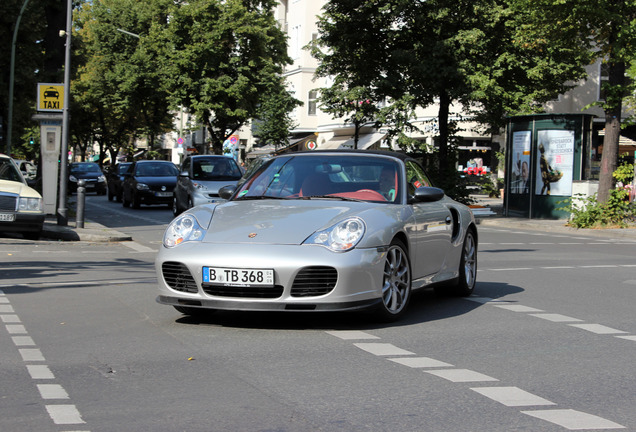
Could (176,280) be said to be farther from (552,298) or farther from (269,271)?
(552,298)

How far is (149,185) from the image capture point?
33.0 meters

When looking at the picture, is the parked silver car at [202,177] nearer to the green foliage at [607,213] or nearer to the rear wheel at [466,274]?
the green foliage at [607,213]

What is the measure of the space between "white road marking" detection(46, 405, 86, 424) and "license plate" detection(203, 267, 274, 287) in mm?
2502

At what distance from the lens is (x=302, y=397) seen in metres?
5.43

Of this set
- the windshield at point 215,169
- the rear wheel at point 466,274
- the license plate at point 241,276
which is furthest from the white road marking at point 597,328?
the windshield at point 215,169

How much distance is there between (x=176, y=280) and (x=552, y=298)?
4.49 m

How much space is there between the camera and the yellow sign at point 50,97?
21078 mm

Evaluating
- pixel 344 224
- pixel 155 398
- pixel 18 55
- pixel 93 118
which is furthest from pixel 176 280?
pixel 93 118

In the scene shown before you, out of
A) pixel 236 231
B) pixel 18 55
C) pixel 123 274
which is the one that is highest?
pixel 18 55

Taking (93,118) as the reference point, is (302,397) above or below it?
→ below

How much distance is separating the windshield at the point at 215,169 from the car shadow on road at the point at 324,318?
16791mm

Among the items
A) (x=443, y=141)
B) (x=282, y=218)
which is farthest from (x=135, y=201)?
(x=282, y=218)

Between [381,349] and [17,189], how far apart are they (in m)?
12.2

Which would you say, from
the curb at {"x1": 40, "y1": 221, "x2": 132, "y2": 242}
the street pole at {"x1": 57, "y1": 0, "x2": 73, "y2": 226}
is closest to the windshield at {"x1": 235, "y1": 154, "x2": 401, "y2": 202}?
the curb at {"x1": 40, "y1": 221, "x2": 132, "y2": 242}
